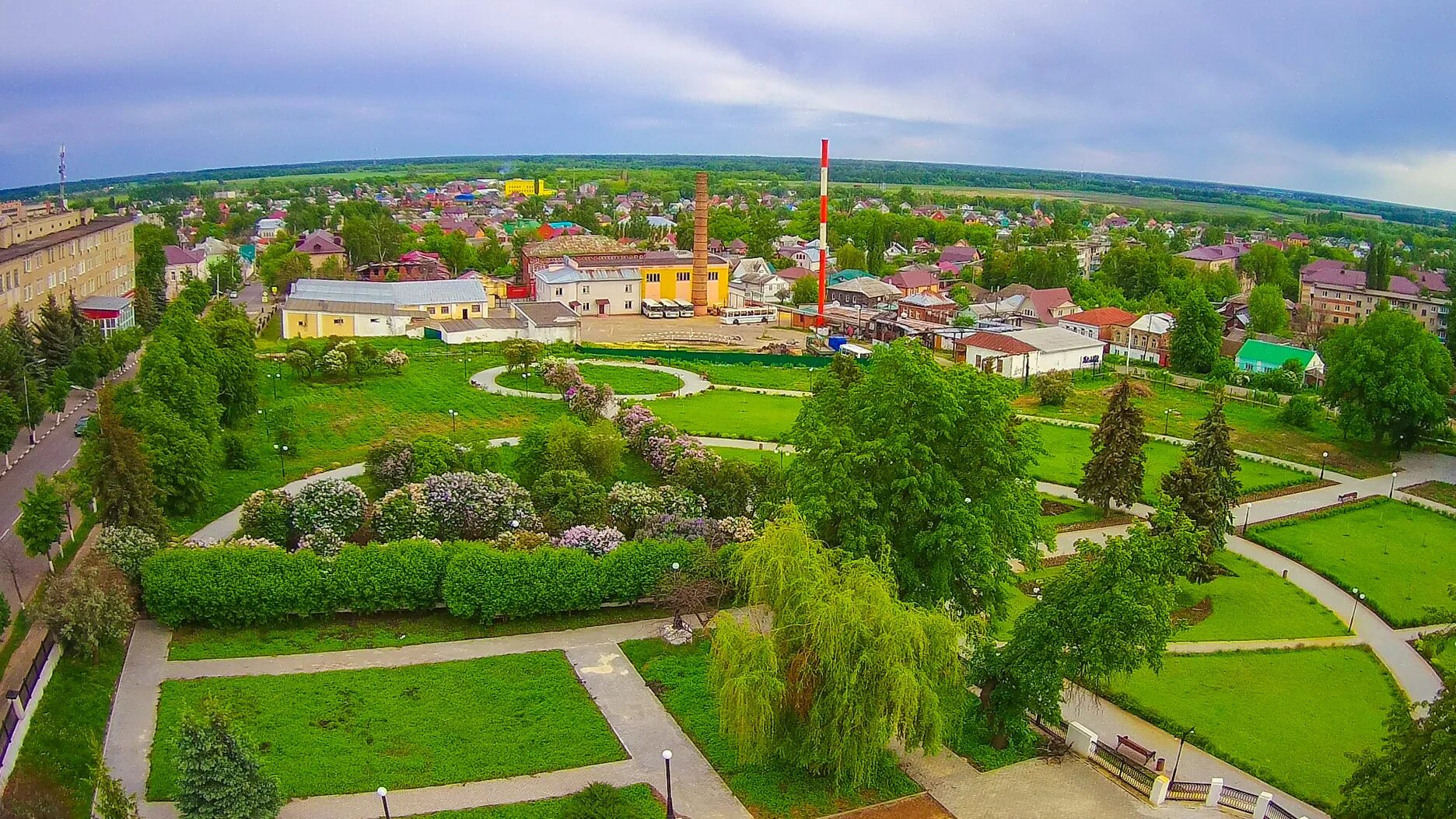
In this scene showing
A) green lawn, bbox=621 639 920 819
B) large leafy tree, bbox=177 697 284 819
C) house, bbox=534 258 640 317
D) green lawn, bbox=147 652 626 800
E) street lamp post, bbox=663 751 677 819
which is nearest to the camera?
large leafy tree, bbox=177 697 284 819

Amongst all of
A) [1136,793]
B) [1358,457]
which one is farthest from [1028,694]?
[1358,457]

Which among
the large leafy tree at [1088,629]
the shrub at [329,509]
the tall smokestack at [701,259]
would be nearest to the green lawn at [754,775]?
the large leafy tree at [1088,629]

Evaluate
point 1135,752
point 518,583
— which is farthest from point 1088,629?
point 518,583

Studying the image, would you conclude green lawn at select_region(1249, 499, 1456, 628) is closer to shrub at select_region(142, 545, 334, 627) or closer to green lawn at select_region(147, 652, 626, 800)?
green lawn at select_region(147, 652, 626, 800)

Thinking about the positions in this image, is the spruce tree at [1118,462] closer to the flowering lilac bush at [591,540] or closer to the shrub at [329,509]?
the flowering lilac bush at [591,540]

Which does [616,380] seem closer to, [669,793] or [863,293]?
[863,293]

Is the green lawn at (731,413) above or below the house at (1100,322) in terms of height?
below

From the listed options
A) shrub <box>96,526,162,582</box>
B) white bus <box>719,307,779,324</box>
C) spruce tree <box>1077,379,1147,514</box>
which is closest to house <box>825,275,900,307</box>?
white bus <box>719,307,779,324</box>
